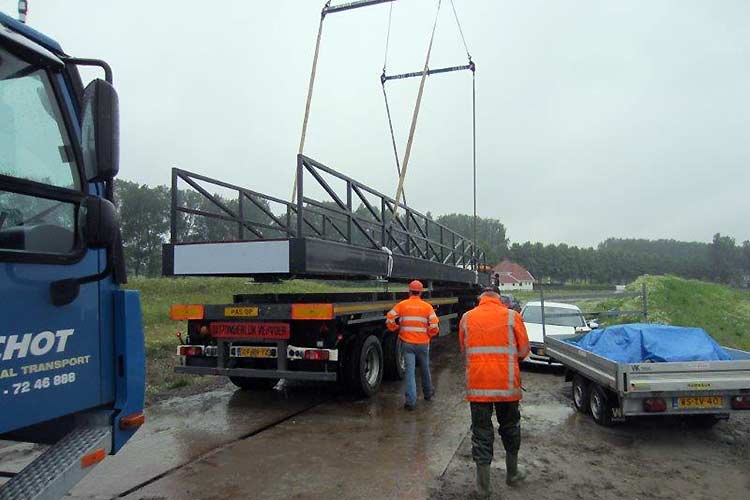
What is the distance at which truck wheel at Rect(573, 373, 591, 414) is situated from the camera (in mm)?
6547

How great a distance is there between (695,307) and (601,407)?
12385 mm

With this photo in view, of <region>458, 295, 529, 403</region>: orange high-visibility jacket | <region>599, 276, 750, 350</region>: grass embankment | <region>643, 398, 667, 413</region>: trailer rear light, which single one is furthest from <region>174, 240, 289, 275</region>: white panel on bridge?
<region>599, 276, 750, 350</region>: grass embankment

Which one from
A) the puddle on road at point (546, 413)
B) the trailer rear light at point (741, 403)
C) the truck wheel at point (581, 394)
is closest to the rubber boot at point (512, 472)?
the puddle on road at point (546, 413)

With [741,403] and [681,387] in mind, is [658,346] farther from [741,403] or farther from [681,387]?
[741,403]

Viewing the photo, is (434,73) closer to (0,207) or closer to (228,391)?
(228,391)

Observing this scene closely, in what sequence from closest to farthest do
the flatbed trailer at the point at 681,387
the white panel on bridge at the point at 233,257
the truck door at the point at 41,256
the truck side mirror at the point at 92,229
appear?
1. the truck door at the point at 41,256
2. the truck side mirror at the point at 92,229
3. the flatbed trailer at the point at 681,387
4. the white panel on bridge at the point at 233,257

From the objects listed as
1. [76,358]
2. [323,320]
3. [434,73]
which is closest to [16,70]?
[76,358]

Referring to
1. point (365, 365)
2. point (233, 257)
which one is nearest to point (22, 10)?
point (233, 257)

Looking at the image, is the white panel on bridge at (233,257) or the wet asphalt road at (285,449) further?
the white panel on bridge at (233,257)

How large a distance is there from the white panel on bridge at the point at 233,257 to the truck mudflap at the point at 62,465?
120 inches

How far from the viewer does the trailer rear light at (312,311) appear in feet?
21.0

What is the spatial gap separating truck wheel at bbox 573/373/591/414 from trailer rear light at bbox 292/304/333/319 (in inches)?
128

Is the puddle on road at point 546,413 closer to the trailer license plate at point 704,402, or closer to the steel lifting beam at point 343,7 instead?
the trailer license plate at point 704,402

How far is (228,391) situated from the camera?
8.04 metres
